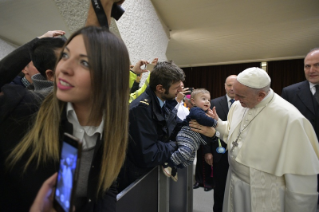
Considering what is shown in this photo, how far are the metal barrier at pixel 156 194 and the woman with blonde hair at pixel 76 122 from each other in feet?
1.44

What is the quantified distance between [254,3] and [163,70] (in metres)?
2.59

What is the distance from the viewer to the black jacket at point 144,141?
1294 millimetres

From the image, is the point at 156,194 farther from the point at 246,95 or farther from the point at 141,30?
the point at 141,30

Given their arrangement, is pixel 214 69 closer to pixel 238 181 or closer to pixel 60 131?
pixel 238 181

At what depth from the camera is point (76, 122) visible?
2.37 feet

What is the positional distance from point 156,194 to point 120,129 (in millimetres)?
1088

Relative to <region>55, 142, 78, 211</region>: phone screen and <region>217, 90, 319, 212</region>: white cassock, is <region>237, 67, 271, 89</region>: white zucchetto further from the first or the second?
<region>55, 142, 78, 211</region>: phone screen

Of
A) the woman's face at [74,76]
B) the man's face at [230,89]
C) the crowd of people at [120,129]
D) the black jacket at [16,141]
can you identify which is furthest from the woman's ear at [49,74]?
the man's face at [230,89]

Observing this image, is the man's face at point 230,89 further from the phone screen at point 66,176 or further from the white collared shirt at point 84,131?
the phone screen at point 66,176

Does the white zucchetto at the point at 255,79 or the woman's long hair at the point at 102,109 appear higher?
the white zucchetto at the point at 255,79

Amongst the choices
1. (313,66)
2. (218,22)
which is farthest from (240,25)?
(313,66)

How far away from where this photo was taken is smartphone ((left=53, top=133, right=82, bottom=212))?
1.43 ft

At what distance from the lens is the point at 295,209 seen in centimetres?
153

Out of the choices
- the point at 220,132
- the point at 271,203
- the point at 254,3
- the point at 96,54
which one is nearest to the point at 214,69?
the point at 254,3
